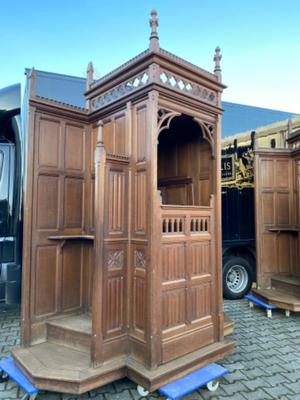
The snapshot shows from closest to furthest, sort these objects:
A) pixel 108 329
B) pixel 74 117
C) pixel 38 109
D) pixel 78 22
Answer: pixel 108 329 → pixel 38 109 → pixel 74 117 → pixel 78 22

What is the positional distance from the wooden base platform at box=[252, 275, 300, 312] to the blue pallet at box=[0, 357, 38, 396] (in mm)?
3830

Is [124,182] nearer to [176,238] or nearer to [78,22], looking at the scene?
[176,238]

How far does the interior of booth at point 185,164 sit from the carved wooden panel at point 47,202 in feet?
5.28

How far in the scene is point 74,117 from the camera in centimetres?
337

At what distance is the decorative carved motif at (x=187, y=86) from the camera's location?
273 cm

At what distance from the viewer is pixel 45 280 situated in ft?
10.1

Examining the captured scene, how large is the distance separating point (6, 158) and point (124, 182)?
2301 mm

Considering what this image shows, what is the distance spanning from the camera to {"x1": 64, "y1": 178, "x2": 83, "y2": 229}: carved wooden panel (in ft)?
10.8

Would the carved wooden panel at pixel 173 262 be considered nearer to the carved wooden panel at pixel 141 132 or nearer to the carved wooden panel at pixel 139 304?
the carved wooden panel at pixel 139 304

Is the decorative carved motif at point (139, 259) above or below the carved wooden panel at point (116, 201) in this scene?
below

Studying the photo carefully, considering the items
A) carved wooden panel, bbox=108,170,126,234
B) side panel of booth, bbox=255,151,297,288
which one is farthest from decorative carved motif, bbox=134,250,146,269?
side panel of booth, bbox=255,151,297,288

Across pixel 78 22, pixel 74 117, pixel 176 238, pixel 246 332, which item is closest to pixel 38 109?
pixel 74 117

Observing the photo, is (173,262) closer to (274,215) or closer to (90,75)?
(90,75)

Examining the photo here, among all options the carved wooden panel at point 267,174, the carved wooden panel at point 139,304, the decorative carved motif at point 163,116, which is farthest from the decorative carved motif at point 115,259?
the carved wooden panel at point 267,174
